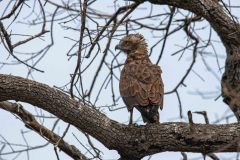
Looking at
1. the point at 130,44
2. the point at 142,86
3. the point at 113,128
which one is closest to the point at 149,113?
the point at 142,86

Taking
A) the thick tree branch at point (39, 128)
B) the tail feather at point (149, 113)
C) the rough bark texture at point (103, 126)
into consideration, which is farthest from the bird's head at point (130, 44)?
the rough bark texture at point (103, 126)

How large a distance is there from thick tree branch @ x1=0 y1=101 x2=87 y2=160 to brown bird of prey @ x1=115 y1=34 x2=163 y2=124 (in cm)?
73

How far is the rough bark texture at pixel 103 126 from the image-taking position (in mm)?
6305

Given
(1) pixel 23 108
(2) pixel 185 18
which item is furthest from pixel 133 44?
(1) pixel 23 108

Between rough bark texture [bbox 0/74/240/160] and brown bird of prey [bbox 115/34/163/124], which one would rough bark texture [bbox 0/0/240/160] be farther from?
brown bird of prey [bbox 115/34/163/124]

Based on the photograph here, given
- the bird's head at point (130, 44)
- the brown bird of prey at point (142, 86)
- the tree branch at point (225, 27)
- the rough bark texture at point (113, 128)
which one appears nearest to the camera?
the rough bark texture at point (113, 128)

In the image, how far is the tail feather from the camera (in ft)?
23.4

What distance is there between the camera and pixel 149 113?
717cm

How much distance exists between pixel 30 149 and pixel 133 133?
1.42m

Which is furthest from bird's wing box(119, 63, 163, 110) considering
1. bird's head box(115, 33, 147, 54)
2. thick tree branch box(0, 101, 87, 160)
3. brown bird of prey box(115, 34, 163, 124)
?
thick tree branch box(0, 101, 87, 160)

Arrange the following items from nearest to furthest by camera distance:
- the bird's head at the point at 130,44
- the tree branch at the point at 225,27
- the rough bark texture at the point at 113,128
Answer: the rough bark texture at the point at 113,128 < the tree branch at the point at 225,27 < the bird's head at the point at 130,44

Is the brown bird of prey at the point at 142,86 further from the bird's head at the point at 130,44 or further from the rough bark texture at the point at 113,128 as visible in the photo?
the rough bark texture at the point at 113,128

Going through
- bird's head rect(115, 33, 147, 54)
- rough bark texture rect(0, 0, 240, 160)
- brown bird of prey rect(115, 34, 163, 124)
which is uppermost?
bird's head rect(115, 33, 147, 54)

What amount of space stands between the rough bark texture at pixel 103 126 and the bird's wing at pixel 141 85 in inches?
32.8
